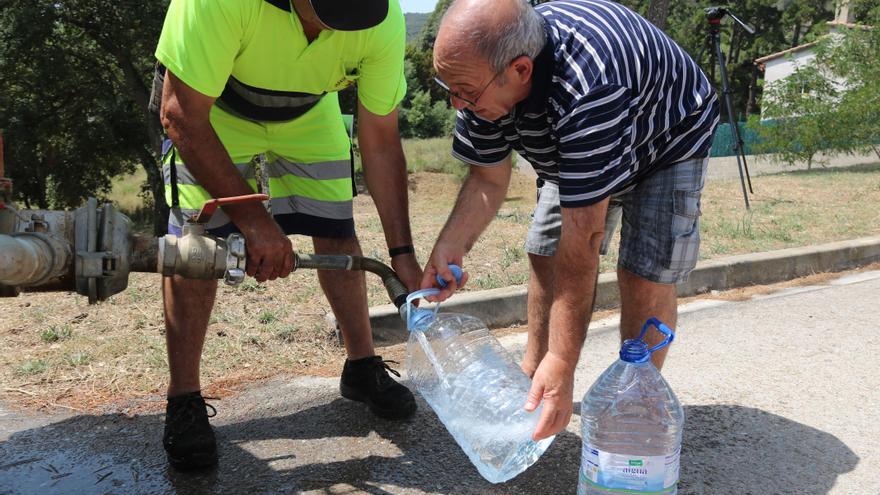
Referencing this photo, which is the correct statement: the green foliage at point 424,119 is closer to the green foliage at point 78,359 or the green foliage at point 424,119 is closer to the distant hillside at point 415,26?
the distant hillside at point 415,26

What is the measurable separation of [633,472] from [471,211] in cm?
125

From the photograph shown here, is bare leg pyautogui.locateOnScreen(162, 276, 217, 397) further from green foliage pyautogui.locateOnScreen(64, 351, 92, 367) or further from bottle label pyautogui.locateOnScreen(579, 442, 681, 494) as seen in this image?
bottle label pyautogui.locateOnScreen(579, 442, 681, 494)

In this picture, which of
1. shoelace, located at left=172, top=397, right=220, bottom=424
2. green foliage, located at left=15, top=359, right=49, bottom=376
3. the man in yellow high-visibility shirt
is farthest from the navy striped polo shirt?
green foliage, located at left=15, top=359, right=49, bottom=376

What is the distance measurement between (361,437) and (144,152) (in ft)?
63.8

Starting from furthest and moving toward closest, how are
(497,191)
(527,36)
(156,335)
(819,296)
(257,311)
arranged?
1. (819,296)
2. (257,311)
3. (156,335)
4. (497,191)
5. (527,36)

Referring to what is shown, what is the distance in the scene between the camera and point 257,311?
15.5 feet

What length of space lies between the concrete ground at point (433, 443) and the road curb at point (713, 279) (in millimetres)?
761

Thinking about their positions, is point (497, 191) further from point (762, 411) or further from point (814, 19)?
point (814, 19)

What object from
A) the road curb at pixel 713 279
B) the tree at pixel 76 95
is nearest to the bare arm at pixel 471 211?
the road curb at pixel 713 279

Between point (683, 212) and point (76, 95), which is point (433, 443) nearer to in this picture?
point (683, 212)

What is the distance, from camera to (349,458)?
3.18m

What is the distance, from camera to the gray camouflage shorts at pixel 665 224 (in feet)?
9.98

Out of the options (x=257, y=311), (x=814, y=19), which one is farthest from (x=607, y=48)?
(x=814, y=19)

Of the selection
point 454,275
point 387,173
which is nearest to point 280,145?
point 387,173
